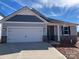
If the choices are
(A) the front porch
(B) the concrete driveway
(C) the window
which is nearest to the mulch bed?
(B) the concrete driveway

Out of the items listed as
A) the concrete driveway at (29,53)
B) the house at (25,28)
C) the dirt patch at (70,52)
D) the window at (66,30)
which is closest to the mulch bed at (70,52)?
the dirt patch at (70,52)

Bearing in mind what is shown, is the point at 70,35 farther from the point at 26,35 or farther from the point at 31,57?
the point at 31,57

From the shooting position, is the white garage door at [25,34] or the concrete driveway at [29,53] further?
the white garage door at [25,34]

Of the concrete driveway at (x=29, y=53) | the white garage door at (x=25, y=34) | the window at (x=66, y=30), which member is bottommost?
the concrete driveway at (x=29, y=53)

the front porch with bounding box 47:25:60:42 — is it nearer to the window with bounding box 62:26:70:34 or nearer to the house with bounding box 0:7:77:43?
the house with bounding box 0:7:77:43

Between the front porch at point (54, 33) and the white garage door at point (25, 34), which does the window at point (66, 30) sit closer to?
the front porch at point (54, 33)

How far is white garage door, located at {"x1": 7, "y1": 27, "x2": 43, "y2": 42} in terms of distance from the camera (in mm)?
23203

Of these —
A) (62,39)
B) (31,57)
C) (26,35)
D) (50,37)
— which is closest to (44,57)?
(31,57)

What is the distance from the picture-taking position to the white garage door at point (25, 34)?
2320cm

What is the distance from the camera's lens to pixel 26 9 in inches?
961

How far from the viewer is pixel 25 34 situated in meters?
23.5

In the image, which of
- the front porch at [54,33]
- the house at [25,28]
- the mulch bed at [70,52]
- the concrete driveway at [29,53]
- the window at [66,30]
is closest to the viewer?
the concrete driveway at [29,53]

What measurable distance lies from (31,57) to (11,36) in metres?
10.4

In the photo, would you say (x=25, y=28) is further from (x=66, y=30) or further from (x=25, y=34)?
(x=66, y=30)
